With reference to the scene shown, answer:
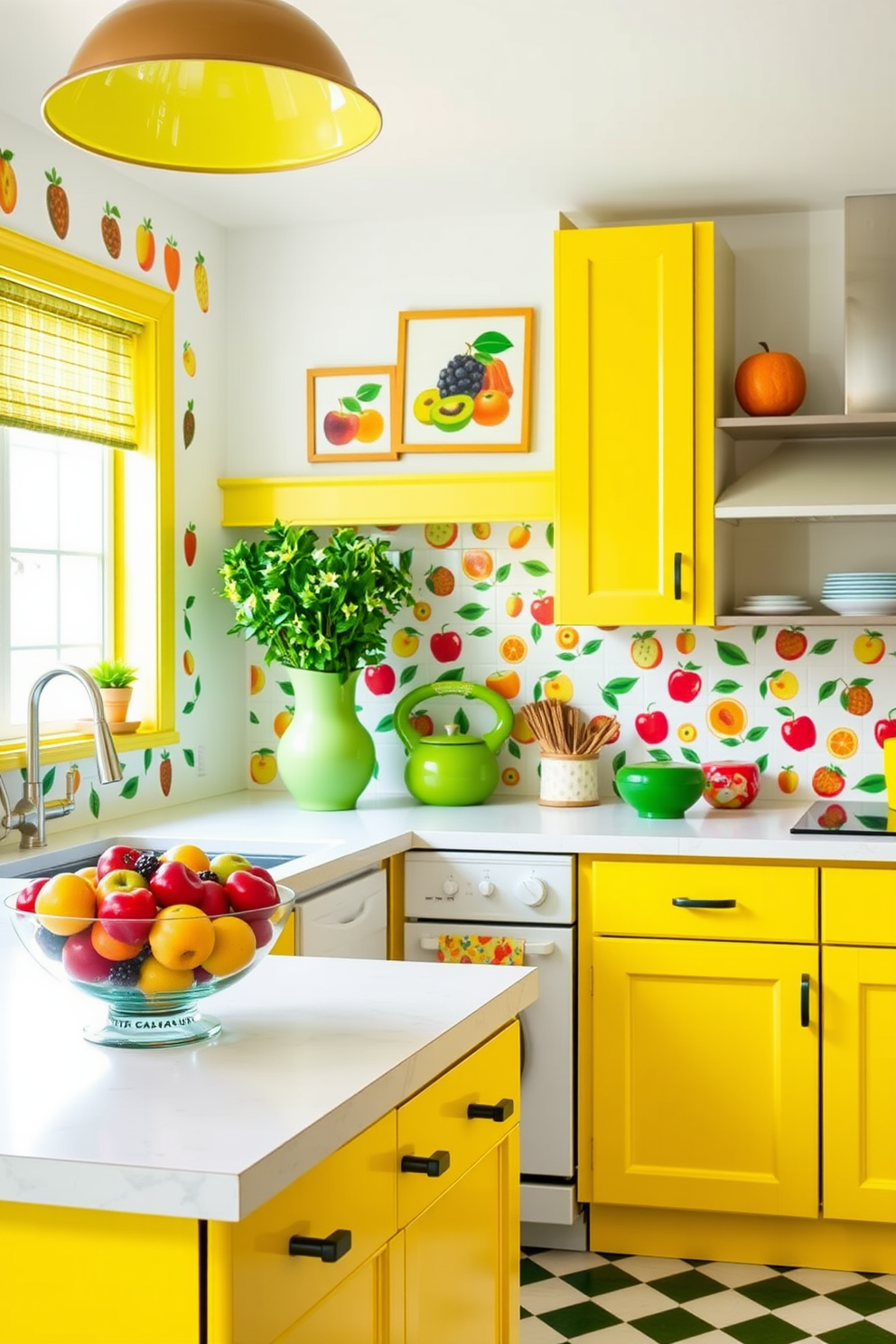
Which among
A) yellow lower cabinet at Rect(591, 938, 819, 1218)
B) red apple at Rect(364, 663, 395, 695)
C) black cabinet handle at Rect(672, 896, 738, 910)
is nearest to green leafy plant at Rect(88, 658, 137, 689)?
red apple at Rect(364, 663, 395, 695)

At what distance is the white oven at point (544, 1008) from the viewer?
3361 millimetres

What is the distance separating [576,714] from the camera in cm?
396

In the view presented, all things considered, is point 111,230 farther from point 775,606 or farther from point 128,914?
point 128,914

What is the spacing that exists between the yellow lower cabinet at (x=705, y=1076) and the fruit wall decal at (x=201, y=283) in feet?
6.68

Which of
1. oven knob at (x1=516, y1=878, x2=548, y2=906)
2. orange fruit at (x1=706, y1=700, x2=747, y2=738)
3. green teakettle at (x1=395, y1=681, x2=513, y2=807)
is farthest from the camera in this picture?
orange fruit at (x1=706, y1=700, x2=747, y2=738)

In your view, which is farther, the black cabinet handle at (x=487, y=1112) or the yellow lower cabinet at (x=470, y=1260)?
the black cabinet handle at (x=487, y=1112)

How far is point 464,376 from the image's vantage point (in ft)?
13.2

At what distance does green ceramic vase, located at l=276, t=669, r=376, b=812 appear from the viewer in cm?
374

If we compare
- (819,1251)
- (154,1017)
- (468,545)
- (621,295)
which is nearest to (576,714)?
(468,545)

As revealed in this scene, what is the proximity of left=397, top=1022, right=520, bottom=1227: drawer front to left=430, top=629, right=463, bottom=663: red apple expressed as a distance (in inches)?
88.7

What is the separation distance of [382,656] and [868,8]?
1954mm

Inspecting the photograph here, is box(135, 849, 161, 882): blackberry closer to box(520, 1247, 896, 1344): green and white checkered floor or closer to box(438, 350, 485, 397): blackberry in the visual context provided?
box(520, 1247, 896, 1344): green and white checkered floor

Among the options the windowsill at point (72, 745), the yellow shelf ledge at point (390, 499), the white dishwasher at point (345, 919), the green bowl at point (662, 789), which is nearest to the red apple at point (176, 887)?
the white dishwasher at point (345, 919)

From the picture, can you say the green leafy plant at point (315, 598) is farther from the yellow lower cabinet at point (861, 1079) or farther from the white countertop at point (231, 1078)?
the white countertop at point (231, 1078)
